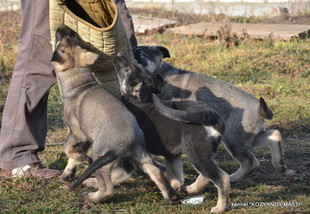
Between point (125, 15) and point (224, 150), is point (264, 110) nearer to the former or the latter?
point (224, 150)

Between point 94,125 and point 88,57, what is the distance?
24.6 inches

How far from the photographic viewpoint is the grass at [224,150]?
15.7 feet

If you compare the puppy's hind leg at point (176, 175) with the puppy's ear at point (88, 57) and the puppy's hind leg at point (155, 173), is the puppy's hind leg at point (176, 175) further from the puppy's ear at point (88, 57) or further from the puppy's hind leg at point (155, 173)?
the puppy's ear at point (88, 57)

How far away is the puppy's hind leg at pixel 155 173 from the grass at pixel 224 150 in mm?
96

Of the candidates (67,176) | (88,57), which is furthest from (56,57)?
(67,176)

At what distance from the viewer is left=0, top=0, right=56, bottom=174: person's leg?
5.41m

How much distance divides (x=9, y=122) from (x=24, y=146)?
242mm

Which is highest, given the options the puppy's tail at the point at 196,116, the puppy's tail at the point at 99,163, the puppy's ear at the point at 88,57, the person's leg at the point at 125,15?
the person's leg at the point at 125,15

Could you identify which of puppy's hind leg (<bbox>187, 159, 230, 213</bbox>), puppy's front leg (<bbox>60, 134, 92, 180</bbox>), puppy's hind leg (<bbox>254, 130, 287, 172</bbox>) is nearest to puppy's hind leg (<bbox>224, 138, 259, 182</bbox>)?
puppy's hind leg (<bbox>254, 130, 287, 172</bbox>)

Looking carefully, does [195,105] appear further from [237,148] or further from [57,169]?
[57,169]

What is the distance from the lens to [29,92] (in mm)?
5453

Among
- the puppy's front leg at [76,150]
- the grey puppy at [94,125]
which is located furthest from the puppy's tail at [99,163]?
the puppy's front leg at [76,150]

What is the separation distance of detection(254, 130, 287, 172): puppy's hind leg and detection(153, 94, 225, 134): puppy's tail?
1160mm

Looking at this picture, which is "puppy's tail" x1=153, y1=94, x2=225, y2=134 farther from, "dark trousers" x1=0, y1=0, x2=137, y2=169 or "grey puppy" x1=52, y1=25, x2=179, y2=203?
"dark trousers" x1=0, y1=0, x2=137, y2=169
